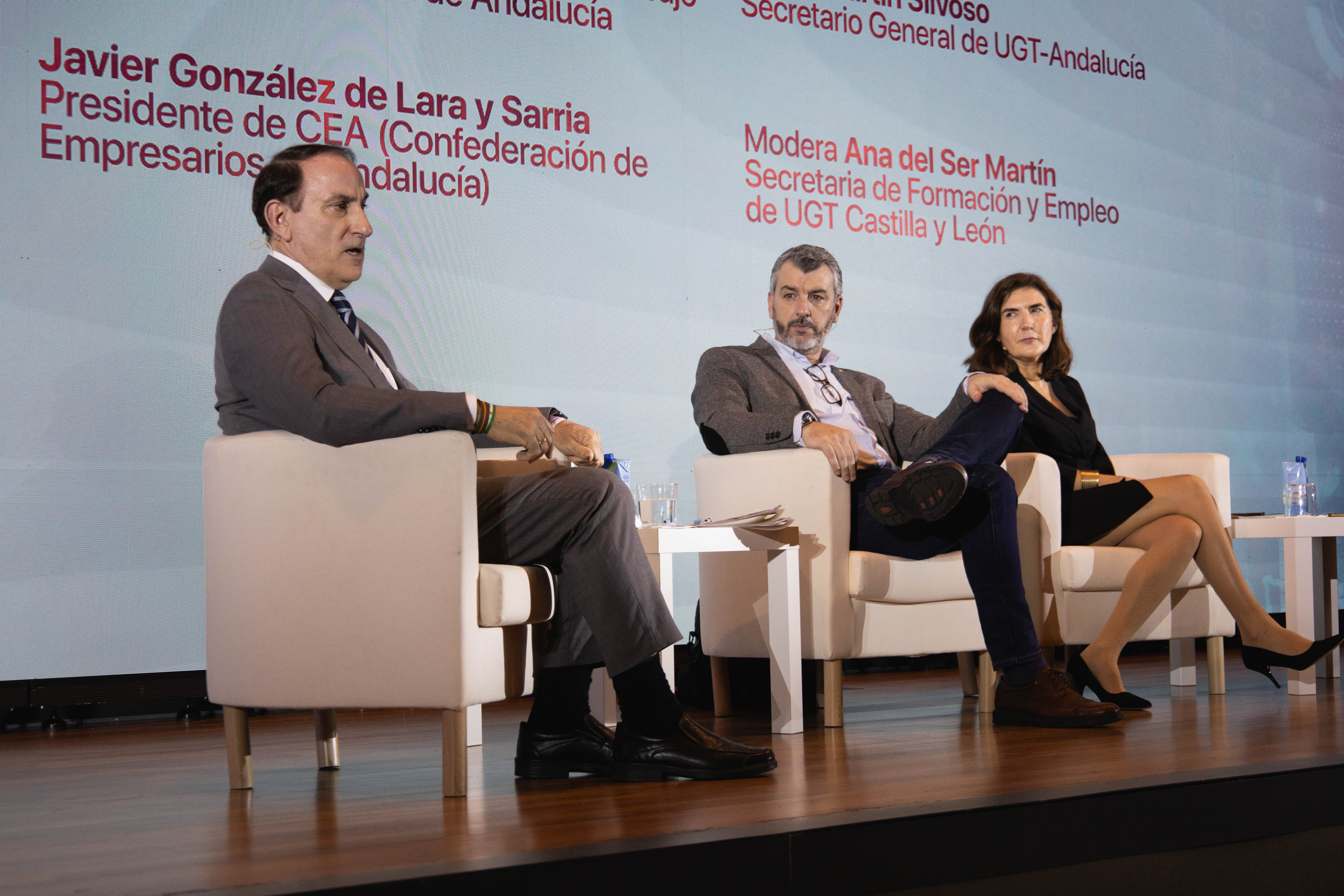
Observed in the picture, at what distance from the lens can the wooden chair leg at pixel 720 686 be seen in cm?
347

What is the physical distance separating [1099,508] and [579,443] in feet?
5.94

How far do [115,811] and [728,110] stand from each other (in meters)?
3.37

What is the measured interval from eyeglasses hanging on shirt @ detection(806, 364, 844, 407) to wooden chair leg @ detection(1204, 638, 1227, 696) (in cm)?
124

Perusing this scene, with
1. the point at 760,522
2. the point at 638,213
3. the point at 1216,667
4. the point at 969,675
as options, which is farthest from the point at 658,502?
the point at 1216,667

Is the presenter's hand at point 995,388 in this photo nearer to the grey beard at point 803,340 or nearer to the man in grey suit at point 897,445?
the man in grey suit at point 897,445

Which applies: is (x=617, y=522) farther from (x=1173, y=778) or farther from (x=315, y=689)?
(x=1173, y=778)

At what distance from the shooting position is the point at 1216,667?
3.56 m

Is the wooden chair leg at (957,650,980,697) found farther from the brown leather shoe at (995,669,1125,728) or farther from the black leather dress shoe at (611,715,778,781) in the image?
the black leather dress shoe at (611,715,778,781)

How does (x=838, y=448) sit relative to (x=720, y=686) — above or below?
above

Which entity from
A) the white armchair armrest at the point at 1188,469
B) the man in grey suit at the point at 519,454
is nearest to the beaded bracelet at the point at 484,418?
the man in grey suit at the point at 519,454

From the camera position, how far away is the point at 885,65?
199 inches

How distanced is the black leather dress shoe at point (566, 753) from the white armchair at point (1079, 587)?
4.38 ft

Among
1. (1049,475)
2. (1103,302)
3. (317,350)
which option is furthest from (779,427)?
(1103,302)

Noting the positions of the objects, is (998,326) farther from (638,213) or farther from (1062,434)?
(638,213)
